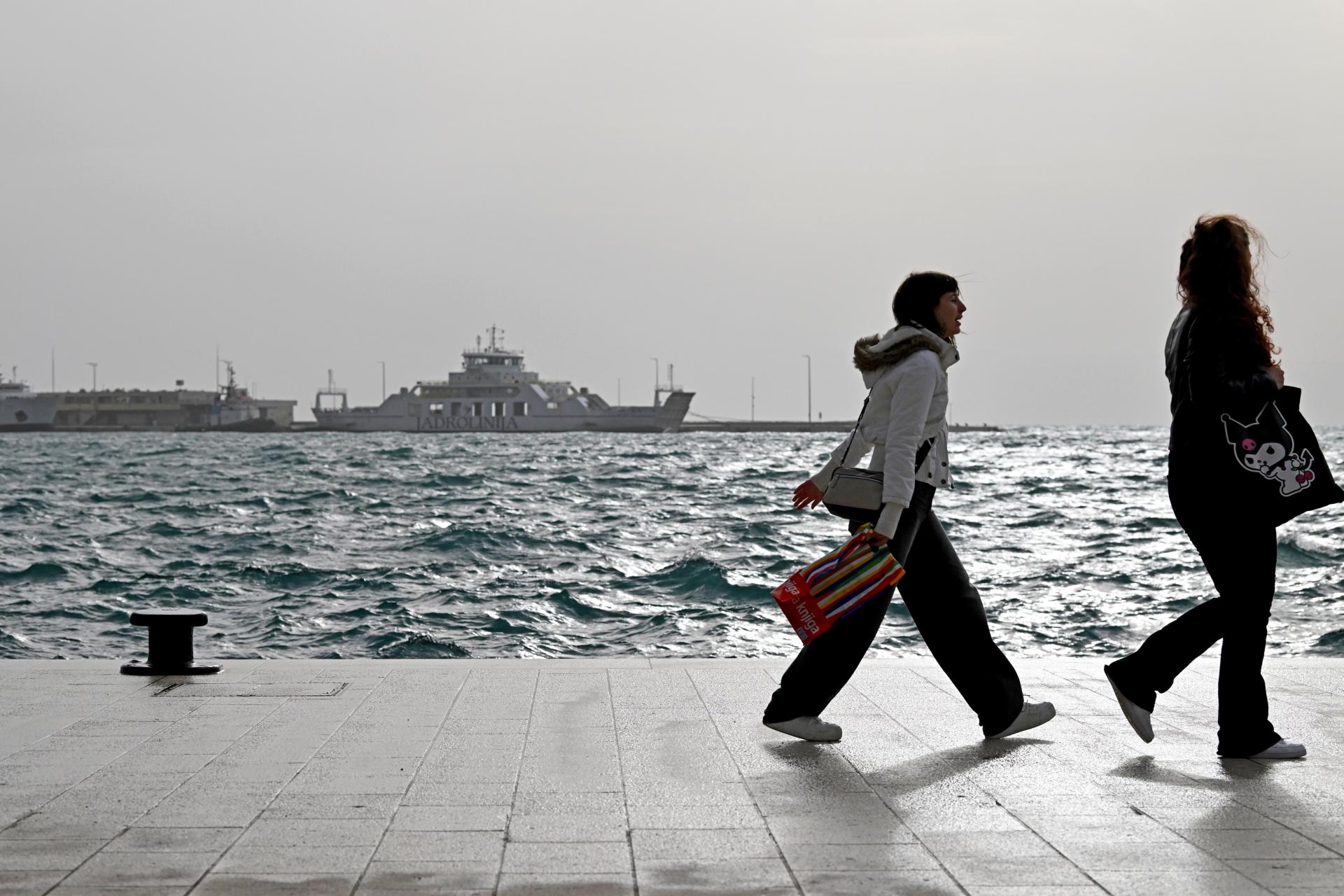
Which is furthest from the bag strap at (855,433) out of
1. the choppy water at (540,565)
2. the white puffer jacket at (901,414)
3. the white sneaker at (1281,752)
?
the choppy water at (540,565)

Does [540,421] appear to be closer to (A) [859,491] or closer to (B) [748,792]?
(A) [859,491]

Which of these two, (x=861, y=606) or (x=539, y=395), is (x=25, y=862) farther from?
(x=539, y=395)

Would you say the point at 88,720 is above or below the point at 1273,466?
below

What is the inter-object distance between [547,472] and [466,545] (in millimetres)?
20256

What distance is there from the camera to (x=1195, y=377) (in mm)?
4004

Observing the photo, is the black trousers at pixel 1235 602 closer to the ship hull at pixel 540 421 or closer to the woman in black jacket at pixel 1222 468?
the woman in black jacket at pixel 1222 468

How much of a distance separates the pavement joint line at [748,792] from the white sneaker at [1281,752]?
1416 mm

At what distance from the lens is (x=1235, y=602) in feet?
13.1

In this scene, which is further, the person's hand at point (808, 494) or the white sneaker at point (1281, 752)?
the person's hand at point (808, 494)

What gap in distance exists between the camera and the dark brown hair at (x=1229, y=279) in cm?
398

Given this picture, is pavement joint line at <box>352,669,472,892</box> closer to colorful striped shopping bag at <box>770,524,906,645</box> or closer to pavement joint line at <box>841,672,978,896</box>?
pavement joint line at <box>841,672,978,896</box>

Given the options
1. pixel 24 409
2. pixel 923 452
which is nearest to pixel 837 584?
pixel 923 452

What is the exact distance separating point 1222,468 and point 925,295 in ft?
3.17

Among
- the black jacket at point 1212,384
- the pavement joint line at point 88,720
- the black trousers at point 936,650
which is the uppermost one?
the black jacket at point 1212,384
